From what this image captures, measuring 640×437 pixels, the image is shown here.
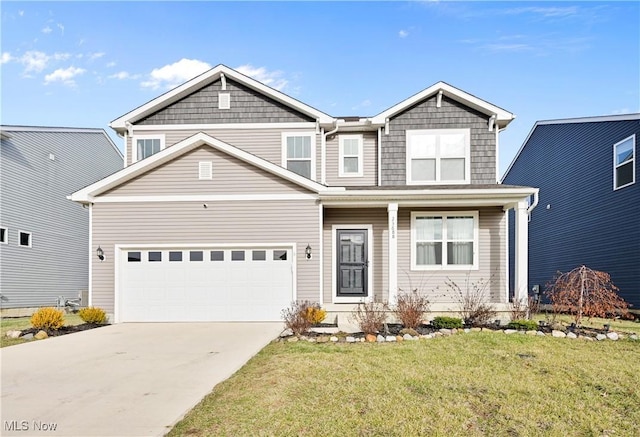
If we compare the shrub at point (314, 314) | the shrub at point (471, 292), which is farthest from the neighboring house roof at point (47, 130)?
the shrub at point (471, 292)

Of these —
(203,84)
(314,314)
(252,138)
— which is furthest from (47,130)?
(314,314)

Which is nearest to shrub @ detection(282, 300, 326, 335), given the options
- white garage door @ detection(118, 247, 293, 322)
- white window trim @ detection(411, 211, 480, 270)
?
white garage door @ detection(118, 247, 293, 322)

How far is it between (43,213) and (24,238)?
140 centimetres

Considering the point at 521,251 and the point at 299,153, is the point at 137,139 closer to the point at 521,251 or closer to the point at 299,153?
the point at 299,153

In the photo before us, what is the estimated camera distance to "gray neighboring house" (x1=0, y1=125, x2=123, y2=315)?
1645cm

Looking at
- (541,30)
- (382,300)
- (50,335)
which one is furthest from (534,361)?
(541,30)

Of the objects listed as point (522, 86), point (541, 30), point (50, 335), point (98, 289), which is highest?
point (541, 30)

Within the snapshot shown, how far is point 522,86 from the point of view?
14.9 metres

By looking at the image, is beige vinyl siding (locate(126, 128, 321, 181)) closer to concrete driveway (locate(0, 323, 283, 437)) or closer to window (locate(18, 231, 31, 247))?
concrete driveway (locate(0, 323, 283, 437))

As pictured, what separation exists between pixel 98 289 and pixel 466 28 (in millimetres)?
12913

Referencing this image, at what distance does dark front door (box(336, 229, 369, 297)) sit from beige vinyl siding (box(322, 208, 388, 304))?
0.77 ft

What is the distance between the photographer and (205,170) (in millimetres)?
12258

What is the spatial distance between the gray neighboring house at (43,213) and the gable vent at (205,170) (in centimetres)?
894

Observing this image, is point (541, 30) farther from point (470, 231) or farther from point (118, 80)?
point (118, 80)
